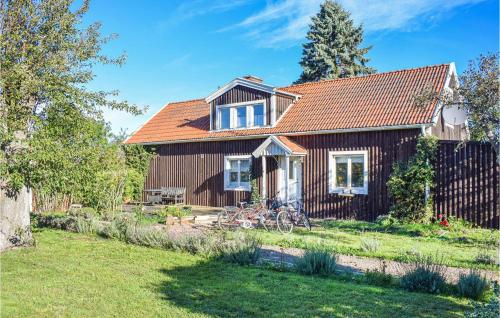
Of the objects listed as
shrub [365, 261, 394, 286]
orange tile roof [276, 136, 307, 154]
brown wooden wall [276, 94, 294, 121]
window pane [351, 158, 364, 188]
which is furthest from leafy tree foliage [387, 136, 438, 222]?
shrub [365, 261, 394, 286]

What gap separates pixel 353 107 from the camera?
1812cm

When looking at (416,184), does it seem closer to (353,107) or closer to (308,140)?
(353,107)

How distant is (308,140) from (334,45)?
73.8ft

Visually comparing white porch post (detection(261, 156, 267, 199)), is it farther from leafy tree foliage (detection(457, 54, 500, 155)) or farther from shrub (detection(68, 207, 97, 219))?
leafy tree foliage (detection(457, 54, 500, 155))

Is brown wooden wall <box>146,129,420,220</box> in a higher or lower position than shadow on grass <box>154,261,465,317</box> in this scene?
higher

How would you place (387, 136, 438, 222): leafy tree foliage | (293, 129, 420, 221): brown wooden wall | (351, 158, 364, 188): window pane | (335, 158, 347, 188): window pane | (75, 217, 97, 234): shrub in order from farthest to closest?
(335, 158, 347, 188): window pane → (351, 158, 364, 188): window pane → (293, 129, 420, 221): brown wooden wall → (387, 136, 438, 222): leafy tree foliage → (75, 217, 97, 234): shrub

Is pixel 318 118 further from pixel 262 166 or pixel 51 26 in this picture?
pixel 51 26

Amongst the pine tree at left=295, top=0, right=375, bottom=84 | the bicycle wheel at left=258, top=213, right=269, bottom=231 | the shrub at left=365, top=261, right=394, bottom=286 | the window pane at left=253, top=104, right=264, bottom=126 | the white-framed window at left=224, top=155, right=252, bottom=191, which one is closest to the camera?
the shrub at left=365, top=261, right=394, bottom=286

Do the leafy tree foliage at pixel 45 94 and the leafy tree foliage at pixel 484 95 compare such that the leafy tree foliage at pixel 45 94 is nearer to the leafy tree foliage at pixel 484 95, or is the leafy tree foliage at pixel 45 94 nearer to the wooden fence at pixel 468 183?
the leafy tree foliage at pixel 484 95

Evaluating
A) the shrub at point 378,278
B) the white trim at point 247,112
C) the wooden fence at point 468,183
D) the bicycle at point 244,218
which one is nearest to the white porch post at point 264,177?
the white trim at point 247,112

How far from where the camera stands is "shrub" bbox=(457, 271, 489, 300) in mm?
6105

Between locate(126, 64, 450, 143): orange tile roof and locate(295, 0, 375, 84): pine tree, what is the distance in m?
16.3

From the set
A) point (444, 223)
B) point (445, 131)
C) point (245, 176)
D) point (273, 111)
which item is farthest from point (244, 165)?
point (444, 223)

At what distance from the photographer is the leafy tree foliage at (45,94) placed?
916 centimetres
